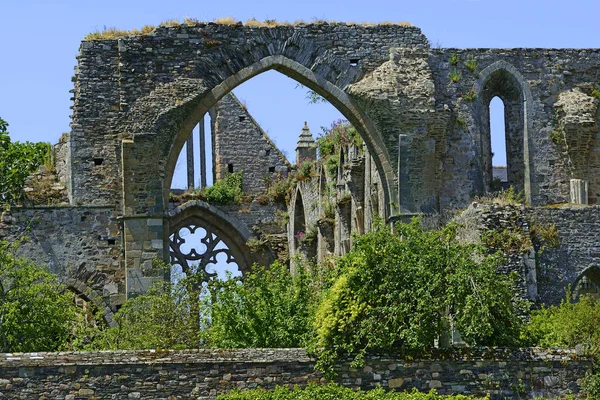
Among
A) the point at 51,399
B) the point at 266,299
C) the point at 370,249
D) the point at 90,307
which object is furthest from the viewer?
the point at 90,307

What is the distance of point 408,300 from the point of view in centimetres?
2239

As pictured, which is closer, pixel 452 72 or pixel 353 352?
pixel 353 352

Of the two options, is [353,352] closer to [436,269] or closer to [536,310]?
[436,269]

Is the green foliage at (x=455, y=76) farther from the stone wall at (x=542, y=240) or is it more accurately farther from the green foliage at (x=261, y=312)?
the green foliage at (x=261, y=312)

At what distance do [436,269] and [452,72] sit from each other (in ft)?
29.4

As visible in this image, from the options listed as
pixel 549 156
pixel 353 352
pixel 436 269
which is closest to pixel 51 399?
pixel 353 352

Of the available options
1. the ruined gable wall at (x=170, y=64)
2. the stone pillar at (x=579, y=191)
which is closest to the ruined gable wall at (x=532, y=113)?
the stone pillar at (x=579, y=191)

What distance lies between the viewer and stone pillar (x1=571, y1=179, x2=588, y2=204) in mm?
30906

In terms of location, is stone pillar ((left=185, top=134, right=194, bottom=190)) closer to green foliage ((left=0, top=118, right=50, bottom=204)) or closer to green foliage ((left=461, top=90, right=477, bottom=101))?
green foliage ((left=0, top=118, right=50, bottom=204))

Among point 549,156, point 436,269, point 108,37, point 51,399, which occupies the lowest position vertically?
point 51,399

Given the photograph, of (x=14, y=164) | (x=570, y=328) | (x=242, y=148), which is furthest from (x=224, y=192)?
(x=570, y=328)

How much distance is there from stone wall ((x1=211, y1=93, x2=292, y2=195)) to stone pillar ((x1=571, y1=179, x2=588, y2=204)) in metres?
13.4

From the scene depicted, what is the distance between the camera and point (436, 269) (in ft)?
74.6

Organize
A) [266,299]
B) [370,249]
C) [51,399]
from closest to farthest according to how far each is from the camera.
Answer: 1. [51,399]
2. [370,249]
3. [266,299]
